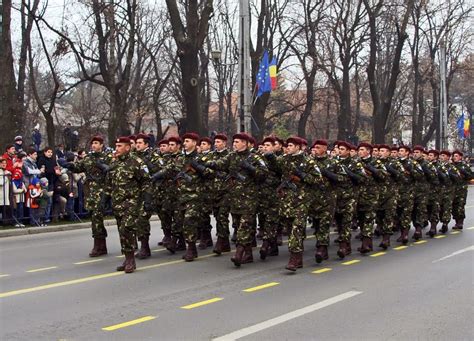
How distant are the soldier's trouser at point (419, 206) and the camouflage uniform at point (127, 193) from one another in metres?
6.42

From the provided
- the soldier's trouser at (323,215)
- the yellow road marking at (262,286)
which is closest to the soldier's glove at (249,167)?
→ the soldier's trouser at (323,215)

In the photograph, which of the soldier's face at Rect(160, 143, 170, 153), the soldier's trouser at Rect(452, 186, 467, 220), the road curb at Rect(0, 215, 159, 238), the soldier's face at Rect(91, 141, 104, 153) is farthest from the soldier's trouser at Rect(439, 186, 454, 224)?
the road curb at Rect(0, 215, 159, 238)

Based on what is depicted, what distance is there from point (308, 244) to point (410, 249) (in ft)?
6.26

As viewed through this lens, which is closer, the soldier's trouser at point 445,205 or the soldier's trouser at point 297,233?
the soldier's trouser at point 297,233

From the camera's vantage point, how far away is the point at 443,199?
559 inches

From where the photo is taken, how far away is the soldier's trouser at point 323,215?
31.9 ft

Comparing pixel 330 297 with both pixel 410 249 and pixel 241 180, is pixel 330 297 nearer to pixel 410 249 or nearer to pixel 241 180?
Result: pixel 241 180

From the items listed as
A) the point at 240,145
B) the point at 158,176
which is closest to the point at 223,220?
the point at 158,176

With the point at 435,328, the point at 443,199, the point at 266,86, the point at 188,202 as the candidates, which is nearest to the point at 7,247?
the point at 188,202

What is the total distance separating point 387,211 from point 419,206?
177 centimetres

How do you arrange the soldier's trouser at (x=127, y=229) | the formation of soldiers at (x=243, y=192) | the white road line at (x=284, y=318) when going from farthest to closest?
the formation of soldiers at (x=243, y=192), the soldier's trouser at (x=127, y=229), the white road line at (x=284, y=318)

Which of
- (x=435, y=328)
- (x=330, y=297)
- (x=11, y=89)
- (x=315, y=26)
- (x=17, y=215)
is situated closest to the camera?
(x=435, y=328)

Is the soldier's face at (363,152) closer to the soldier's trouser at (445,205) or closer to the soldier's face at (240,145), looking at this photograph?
the soldier's face at (240,145)

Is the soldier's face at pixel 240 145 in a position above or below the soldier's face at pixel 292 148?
above
